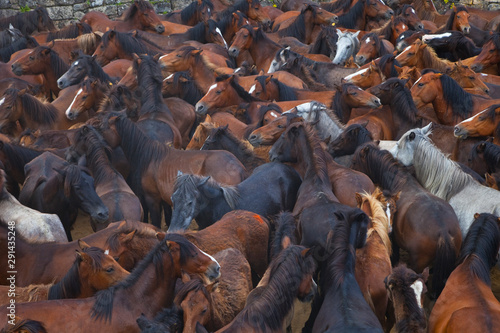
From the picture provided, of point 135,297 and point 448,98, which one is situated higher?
point 135,297

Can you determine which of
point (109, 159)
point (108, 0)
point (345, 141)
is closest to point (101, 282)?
point (109, 159)

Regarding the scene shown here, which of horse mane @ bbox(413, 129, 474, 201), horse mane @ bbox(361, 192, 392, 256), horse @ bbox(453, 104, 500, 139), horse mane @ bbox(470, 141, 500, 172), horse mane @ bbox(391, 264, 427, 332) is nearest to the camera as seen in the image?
horse mane @ bbox(391, 264, 427, 332)

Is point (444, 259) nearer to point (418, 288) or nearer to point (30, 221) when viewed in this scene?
point (418, 288)

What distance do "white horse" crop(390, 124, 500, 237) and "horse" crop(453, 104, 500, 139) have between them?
0.67 metres

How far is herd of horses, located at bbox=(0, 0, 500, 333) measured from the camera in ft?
13.2

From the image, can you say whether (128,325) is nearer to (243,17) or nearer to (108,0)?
(243,17)

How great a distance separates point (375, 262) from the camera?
465cm

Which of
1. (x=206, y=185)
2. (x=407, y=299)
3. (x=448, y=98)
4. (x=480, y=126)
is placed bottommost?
(x=448, y=98)

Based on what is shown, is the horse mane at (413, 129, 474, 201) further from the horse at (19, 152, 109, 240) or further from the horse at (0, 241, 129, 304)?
the horse at (0, 241, 129, 304)

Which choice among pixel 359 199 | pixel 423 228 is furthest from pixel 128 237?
pixel 423 228

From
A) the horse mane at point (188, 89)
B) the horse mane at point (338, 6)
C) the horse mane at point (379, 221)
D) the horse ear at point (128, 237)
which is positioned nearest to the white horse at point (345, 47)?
the horse mane at point (338, 6)

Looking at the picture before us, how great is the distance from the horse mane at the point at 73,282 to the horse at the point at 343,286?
1.56 m

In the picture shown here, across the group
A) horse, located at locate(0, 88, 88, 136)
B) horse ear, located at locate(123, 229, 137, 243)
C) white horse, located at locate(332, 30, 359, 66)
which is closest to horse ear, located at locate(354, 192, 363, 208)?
horse ear, located at locate(123, 229, 137, 243)

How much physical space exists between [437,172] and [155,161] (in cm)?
297
